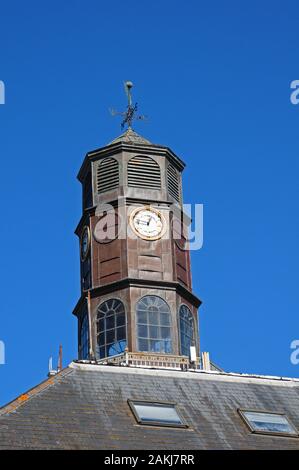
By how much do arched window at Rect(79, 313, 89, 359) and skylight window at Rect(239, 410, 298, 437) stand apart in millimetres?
11483

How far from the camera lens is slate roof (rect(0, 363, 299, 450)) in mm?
32719

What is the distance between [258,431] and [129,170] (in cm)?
1653

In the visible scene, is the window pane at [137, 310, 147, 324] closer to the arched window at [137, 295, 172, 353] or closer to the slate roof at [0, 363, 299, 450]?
the arched window at [137, 295, 172, 353]

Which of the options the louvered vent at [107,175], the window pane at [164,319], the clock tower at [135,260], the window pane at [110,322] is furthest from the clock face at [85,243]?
the window pane at [164,319]

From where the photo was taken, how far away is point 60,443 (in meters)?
32.0

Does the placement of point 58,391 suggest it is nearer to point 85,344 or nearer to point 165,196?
point 85,344

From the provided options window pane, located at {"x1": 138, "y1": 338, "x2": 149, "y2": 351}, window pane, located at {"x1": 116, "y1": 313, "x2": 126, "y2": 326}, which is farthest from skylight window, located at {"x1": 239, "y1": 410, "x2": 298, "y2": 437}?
window pane, located at {"x1": 116, "y1": 313, "x2": 126, "y2": 326}

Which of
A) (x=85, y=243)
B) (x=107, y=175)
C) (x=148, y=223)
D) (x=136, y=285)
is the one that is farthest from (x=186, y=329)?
(x=107, y=175)

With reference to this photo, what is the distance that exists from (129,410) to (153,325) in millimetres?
10704

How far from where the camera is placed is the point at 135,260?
46.8 m
